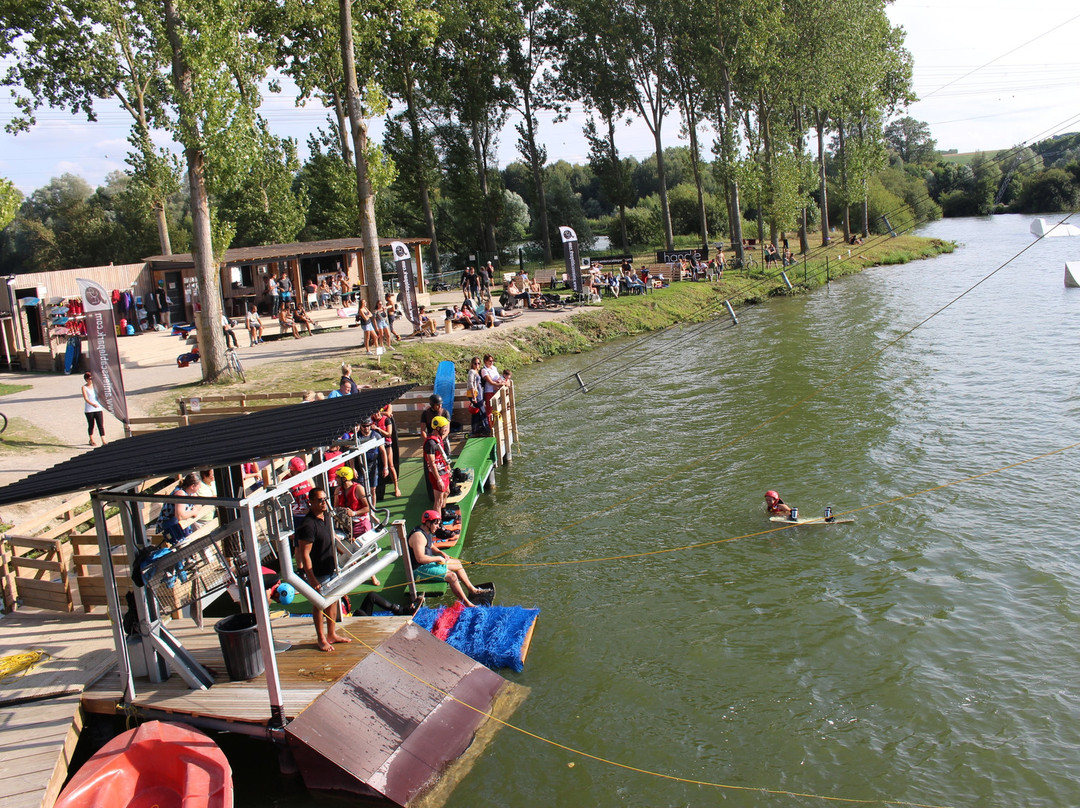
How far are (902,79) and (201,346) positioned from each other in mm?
63334

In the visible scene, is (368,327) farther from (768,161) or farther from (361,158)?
(768,161)

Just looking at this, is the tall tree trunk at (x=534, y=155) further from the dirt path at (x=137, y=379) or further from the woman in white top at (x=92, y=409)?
the woman in white top at (x=92, y=409)

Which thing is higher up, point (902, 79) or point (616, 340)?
point (902, 79)

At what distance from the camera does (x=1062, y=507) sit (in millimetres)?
14023

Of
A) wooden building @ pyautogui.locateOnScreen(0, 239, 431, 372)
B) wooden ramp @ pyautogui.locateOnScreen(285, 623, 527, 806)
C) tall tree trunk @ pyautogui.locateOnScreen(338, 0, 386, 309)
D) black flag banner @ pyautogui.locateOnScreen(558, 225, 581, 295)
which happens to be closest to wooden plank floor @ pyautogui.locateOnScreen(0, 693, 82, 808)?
wooden ramp @ pyautogui.locateOnScreen(285, 623, 527, 806)

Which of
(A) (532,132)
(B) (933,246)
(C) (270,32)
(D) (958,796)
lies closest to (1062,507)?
(D) (958,796)

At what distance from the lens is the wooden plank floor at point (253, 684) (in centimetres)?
777

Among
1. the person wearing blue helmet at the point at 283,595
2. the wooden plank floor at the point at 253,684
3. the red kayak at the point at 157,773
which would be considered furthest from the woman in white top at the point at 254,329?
the red kayak at the point at 157,773

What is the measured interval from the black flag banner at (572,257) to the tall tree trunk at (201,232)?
1589 centimetres

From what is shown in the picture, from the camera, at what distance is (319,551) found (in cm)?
901

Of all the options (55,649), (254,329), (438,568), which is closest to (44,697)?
(55,649)

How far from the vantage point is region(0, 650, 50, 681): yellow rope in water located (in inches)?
351

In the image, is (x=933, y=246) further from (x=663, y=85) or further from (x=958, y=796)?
(x=958, y=796)

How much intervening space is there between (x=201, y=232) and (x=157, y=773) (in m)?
17.5
